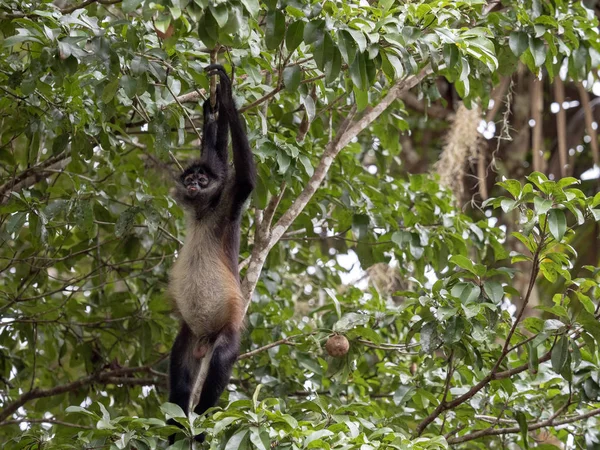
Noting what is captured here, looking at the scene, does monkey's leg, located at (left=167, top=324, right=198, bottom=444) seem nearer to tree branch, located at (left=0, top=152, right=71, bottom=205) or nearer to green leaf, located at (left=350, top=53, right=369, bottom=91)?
tree branch, located at (left=0, top=152, right=71, bottom=205)

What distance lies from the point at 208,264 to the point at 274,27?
1705mm

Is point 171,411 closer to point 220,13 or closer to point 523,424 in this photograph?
point 220,13

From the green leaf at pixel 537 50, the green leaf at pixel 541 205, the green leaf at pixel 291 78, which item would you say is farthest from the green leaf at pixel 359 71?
the green leaf at pixel 537 50

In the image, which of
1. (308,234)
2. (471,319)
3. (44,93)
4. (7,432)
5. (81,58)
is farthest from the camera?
(308,234)

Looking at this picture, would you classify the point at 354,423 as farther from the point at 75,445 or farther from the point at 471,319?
the point at 75,445

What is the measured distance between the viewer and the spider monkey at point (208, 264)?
4906mm

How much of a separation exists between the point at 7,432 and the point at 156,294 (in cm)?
130

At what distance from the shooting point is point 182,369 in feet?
16.3

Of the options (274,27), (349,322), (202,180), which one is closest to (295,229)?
(202,180)

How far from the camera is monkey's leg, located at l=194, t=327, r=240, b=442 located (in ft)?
15.2

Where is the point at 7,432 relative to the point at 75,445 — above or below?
below

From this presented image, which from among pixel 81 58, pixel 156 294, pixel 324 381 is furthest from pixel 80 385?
pixel 81 58

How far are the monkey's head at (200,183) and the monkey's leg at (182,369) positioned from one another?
79 centimetres

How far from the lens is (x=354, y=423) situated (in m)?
3.93
